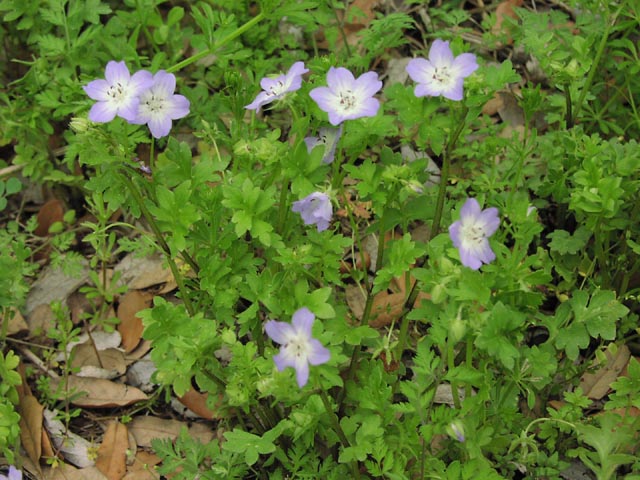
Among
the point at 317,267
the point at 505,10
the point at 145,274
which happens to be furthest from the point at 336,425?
the point at 505,10

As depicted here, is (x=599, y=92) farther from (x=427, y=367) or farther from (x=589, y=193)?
(x=427, y=367)

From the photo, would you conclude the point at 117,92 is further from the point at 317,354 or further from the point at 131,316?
the point at 131,316

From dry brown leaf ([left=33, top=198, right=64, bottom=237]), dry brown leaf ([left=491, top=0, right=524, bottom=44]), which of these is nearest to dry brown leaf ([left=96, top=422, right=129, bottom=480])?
dry brown leaf ([left=33, top=198, right=64, bottom=237])

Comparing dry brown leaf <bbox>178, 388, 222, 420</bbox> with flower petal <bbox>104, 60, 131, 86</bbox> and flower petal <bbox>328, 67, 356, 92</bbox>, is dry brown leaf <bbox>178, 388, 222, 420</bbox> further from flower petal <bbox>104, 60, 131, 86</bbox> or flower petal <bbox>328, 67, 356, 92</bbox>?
flower petal <bbox>328, 67, 356, 92</bbox>

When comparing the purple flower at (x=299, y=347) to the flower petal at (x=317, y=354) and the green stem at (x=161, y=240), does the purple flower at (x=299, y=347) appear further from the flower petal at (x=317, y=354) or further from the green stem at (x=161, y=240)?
the green stem at (x=161, y=240)

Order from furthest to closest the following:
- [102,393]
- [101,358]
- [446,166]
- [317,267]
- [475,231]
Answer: [101,358]
[102,393]
[317,267]
[446,166]
[475,231]

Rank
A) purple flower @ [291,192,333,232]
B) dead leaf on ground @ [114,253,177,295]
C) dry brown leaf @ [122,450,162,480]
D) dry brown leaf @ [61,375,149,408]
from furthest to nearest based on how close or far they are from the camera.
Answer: dead leaf on ground @ [114,253,177,295] < dry brown leaf @ [61,375,149,408] < dry brown leaf @ [122,450,162,480] < purple flower @ [291,192,333,232]

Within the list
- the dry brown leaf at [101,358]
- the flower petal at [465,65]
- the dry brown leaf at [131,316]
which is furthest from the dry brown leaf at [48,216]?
the flower petal at [465,65]
